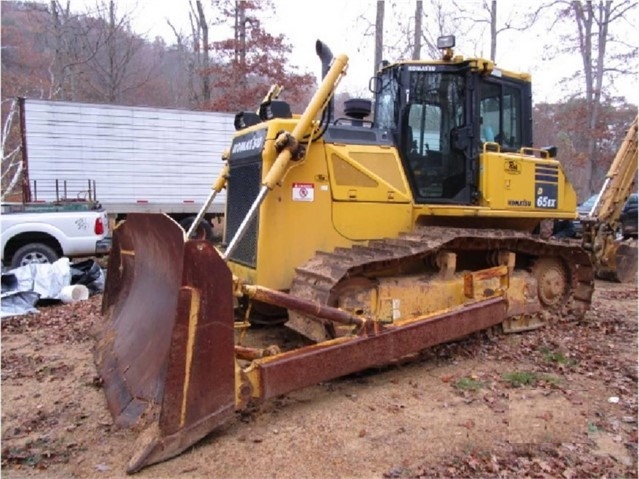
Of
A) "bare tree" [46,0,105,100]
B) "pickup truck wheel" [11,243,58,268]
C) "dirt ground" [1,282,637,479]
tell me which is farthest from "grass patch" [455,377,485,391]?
"bare tree" [46,0,105,100]

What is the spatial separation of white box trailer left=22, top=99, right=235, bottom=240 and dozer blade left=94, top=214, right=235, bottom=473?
9145 millimetres

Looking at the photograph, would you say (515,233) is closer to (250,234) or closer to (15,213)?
(250,234)

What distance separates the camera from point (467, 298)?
17.7 ft

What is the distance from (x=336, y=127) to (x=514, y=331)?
2.89 metres

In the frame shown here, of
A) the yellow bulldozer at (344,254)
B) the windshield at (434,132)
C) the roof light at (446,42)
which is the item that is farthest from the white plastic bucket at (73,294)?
the roof light at (446,42)

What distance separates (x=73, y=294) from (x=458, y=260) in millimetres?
5477

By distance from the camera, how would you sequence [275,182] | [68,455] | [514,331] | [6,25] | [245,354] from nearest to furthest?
[68,455], [245,354], [275,182], [514,331], [6,25]

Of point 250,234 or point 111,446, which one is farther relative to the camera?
point 250,234

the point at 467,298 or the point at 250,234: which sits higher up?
the point at 250,234

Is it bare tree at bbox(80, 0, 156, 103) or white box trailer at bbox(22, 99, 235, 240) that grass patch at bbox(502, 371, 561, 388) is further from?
bare tree at bbox(80, 0, 156, 103)

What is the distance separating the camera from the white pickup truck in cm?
902

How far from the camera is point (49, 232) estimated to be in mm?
9172

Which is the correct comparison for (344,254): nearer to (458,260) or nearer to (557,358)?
(458,260)

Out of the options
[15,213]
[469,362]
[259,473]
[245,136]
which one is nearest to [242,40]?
[15,213]
